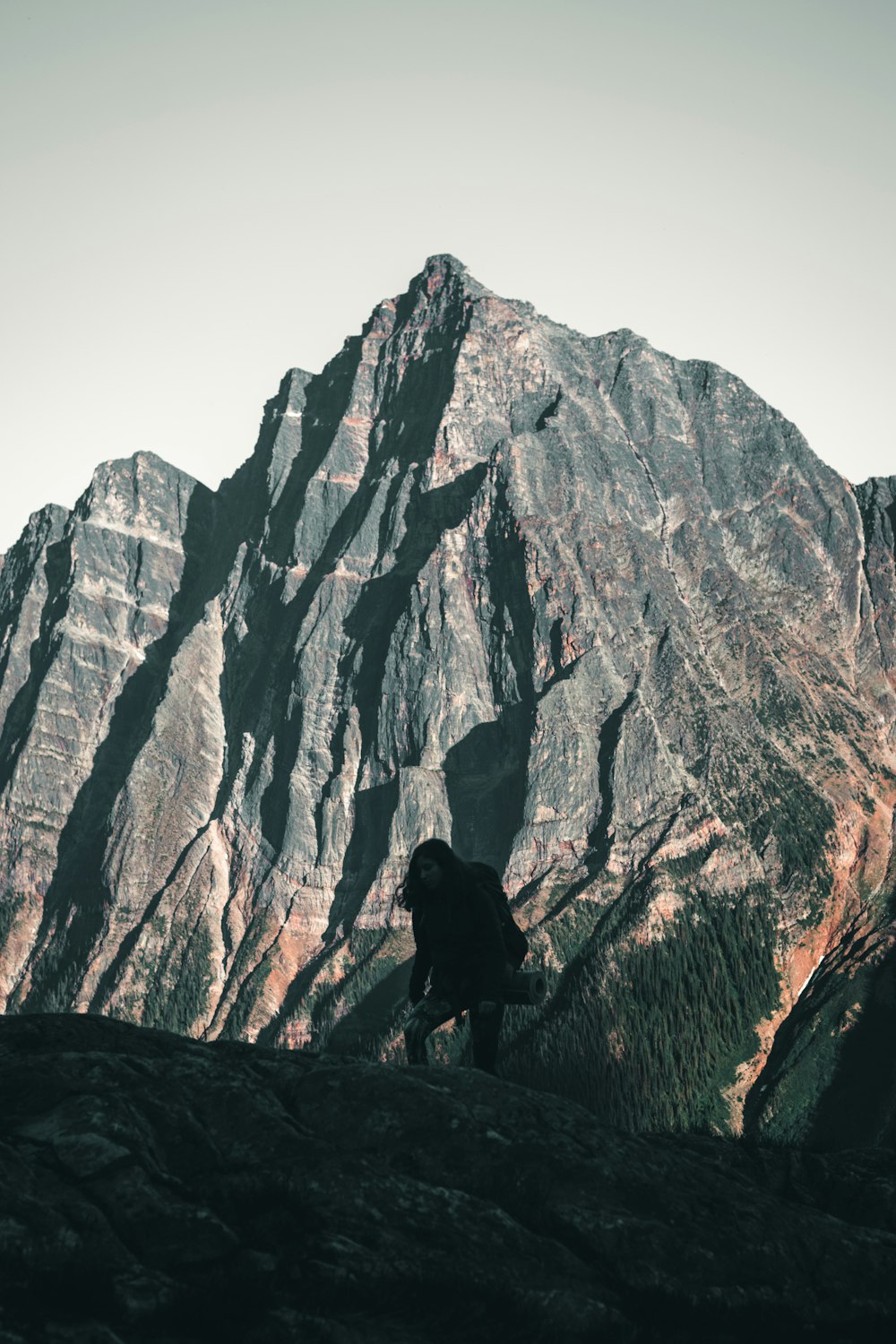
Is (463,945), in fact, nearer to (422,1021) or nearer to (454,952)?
(454,952)

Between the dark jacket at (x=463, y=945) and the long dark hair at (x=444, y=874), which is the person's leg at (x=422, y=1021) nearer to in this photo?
the dark jacket at (x=463, y=945)

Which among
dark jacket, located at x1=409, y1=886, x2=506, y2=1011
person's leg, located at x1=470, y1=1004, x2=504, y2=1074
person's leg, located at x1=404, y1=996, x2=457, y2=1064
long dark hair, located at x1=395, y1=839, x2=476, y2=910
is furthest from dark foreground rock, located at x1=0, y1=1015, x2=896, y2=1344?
long dark hair, located at x1=395, y1=839, x2=476, y2=910

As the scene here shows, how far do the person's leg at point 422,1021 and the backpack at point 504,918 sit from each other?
1359 mm

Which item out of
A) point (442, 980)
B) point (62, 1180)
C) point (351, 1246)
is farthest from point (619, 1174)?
point (62, 1180)

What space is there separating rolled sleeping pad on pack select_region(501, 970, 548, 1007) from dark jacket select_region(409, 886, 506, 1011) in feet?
0.66

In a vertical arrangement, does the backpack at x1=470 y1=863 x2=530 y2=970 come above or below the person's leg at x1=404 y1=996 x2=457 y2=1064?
above

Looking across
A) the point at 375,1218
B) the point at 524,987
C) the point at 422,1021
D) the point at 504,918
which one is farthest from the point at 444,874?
the point at 375,1218

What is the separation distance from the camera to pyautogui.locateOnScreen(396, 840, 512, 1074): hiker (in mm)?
19719

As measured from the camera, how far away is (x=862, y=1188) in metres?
18.1

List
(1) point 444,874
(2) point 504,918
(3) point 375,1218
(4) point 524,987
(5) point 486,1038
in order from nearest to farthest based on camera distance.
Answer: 1. (3) point 375,1218
2. (5) point 486,1038
3. (4) point 524,987
4. (1) point 444,874
5. (2) point 504,918

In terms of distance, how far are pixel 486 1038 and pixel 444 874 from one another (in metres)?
2.63

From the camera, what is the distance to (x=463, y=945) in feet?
66.1

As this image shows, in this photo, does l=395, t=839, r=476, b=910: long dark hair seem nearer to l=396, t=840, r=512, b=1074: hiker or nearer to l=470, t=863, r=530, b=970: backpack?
l=396, t=840, r=512, b=1074: hiker

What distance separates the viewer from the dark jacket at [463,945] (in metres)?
19.8
